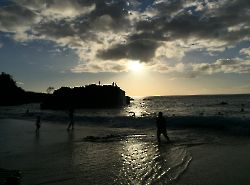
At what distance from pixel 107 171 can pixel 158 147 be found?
21.1ft

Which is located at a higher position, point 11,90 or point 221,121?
point 11,90

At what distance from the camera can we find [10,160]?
13.5 meters

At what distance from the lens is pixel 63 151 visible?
15961 millimetres

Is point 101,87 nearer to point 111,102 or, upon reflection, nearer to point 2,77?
point 111,102

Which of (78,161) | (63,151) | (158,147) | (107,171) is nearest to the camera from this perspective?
(107,171)

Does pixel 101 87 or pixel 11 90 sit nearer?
pixel 101 87

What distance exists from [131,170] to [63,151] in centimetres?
553

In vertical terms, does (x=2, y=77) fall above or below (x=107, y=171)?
above

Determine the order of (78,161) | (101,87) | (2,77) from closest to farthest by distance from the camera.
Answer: (78,161), (101,87), (2,77)

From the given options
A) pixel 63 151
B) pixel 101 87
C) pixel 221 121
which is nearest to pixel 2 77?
pixel 101 87

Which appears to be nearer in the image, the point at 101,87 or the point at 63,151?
the point at 63,151

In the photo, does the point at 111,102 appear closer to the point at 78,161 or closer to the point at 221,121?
the point at 221,121

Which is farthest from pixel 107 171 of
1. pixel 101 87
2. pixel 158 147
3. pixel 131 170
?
pixel 101 87

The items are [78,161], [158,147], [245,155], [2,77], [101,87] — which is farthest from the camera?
[2,77]
